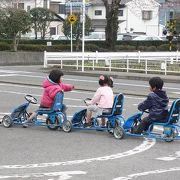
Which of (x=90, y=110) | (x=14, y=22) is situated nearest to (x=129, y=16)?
(x=14, y=22)

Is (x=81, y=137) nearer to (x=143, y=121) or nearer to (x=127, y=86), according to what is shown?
(x=143, y=121)

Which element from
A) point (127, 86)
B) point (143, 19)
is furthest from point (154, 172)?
point (143, 19)

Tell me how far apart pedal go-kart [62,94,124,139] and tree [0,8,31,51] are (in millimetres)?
31598

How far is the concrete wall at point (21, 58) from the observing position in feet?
137

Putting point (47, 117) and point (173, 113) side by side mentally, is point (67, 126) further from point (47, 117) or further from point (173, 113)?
point (173, 113)

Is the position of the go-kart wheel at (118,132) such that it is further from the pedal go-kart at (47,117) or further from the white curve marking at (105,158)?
the pedal go-kart at (47,117)

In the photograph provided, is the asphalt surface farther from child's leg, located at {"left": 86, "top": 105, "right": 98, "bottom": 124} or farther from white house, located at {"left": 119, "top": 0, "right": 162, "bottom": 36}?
white house, located at {"left": 119, "top": 0, "right": 162, "bottom": 36}

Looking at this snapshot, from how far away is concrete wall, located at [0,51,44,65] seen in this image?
4162cm

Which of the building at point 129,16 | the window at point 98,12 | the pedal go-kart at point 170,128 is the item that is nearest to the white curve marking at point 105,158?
the pedal go-kart at point 170,128

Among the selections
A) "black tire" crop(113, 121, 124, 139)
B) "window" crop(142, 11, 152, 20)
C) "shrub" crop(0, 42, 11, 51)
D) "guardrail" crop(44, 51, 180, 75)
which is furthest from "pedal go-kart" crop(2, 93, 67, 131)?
"window" crop(142, 11, 152, 20)

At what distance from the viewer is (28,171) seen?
8133 mm

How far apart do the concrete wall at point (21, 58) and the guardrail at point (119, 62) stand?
16.0 feet

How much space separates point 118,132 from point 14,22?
32.8m

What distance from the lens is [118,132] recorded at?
36.3ft
